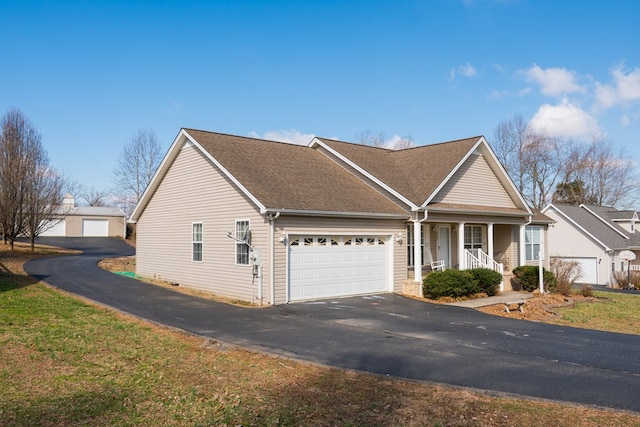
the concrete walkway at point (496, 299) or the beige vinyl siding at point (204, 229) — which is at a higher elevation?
the beige vinyl siding at point (204, 229)

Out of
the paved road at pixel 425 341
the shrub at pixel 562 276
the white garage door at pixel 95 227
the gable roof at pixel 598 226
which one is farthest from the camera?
the white garage door at pixel 95 227

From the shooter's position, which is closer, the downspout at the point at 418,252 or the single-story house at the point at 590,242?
the downspout at the point at 418,252

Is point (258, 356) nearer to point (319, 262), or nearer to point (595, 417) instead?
point (595, 417)

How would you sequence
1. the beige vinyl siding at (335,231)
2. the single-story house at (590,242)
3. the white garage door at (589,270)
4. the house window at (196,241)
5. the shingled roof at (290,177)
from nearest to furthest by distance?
the beige vinyl siding at (335,231)
the shingled roof at (290,177)
the house window at (196,241)
the single-story house at (590,242)
the white garage door at (589,270)

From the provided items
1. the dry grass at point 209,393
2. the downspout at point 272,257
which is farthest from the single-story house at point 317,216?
the dry grass at point 209,393

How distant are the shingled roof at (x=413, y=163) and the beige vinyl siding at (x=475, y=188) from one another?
0.59 m

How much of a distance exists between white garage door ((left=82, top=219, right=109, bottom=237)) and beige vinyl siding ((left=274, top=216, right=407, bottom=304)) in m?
48.8

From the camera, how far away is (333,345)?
35.2 ft

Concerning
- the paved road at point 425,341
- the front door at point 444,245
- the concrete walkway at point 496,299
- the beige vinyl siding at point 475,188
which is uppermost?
the beige vinyl siding at point 475,188

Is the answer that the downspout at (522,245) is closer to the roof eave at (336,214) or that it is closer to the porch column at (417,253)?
the porch column at (417,253)

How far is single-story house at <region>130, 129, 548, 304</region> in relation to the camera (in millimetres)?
16734

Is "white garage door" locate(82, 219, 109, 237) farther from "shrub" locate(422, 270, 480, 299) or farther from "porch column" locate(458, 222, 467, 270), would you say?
"shrub" locate(422, 270, 480, 299)

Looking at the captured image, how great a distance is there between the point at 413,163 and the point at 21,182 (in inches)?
1023

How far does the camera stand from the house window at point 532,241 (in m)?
25.6
